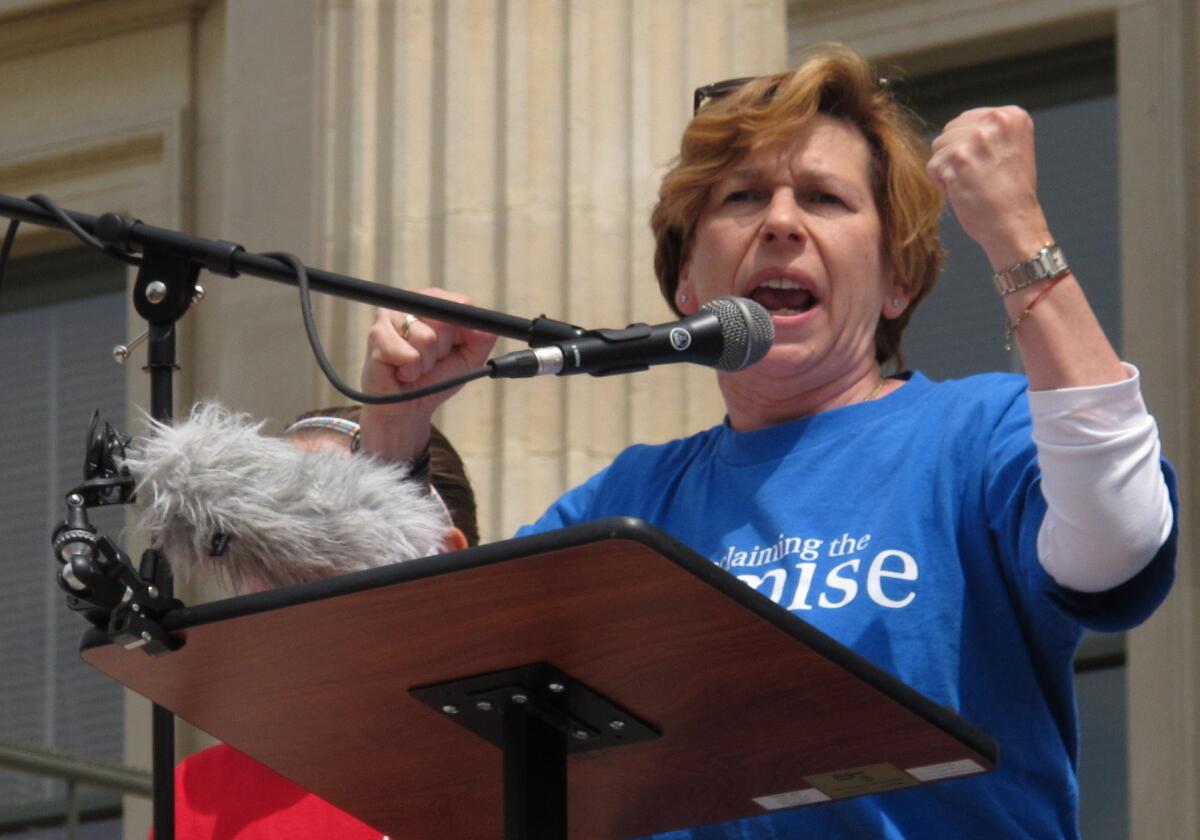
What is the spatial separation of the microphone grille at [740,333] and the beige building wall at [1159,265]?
283 cm

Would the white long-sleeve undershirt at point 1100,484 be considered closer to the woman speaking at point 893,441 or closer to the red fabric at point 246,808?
the woman speaking at point 893,441

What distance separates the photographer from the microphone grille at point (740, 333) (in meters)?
2.48

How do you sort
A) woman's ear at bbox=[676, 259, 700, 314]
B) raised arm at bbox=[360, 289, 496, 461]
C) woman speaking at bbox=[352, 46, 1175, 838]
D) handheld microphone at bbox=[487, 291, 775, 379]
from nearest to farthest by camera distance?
handheld microphone at bbox=[487, 291, 775, 379] < woman speaking at bbox=[352, 46, 1175, 838] < raised arm at bbox=[360, 289, 496, 461] < woman's ear at bbox=[676, 259, 700, 314]

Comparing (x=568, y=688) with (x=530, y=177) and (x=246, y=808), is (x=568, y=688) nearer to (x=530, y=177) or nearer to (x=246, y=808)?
(x=246, y=808)

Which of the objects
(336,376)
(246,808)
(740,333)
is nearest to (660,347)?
(740,333)

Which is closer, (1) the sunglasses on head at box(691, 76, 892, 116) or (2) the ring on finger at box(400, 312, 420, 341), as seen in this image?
(2) the ring on finger at box(400, 312, 420, 341)

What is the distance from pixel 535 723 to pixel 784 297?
915 mm

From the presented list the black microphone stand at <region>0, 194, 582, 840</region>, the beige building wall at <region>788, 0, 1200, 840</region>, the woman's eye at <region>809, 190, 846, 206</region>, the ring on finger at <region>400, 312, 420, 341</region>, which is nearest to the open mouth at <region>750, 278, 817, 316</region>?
the woman's eye at <region>809, 190, 846, 206</region>

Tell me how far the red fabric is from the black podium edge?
89cm

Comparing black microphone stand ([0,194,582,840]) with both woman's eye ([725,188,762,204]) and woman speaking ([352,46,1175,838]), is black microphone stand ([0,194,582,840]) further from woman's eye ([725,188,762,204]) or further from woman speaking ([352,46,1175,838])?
woman's eye ([725,188,762,204])

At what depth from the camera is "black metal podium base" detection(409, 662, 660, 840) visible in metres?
2.28

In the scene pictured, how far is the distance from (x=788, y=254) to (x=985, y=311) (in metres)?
2.93

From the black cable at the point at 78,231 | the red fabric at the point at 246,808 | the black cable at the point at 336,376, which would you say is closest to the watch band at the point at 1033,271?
the black cable at the point at 336,376

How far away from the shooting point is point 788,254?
10.0 ft
